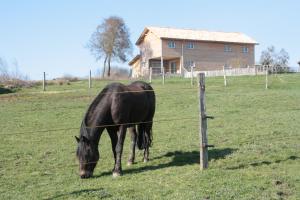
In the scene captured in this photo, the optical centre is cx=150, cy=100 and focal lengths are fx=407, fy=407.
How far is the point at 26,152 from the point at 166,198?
18.3ft

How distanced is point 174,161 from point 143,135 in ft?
3.79

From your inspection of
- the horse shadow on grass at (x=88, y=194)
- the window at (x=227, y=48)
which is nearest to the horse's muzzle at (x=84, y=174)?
the horse shadow on grass at (x=88, y=194)

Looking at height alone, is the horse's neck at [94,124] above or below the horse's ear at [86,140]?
above

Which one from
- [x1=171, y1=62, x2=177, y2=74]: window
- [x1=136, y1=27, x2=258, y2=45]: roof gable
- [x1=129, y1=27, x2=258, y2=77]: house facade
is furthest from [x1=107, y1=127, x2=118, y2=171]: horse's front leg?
[x1=171, y1=62, x2=177, y2=74]: window

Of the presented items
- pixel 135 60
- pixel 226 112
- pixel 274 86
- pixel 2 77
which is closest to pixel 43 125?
pixel 226 112

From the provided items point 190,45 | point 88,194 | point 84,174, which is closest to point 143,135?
point 84,174

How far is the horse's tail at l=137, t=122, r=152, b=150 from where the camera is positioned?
31.7ft

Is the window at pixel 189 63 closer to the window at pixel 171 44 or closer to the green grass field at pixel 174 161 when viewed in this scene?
the window at pixel 171 44

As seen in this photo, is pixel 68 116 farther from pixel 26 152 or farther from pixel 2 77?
pixel 2 77

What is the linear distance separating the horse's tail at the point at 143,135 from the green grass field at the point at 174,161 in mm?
370

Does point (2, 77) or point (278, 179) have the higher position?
point (2, 77)

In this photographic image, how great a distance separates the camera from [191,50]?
5481cm

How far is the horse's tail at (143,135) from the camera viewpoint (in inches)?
380

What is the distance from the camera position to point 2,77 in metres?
37.0
